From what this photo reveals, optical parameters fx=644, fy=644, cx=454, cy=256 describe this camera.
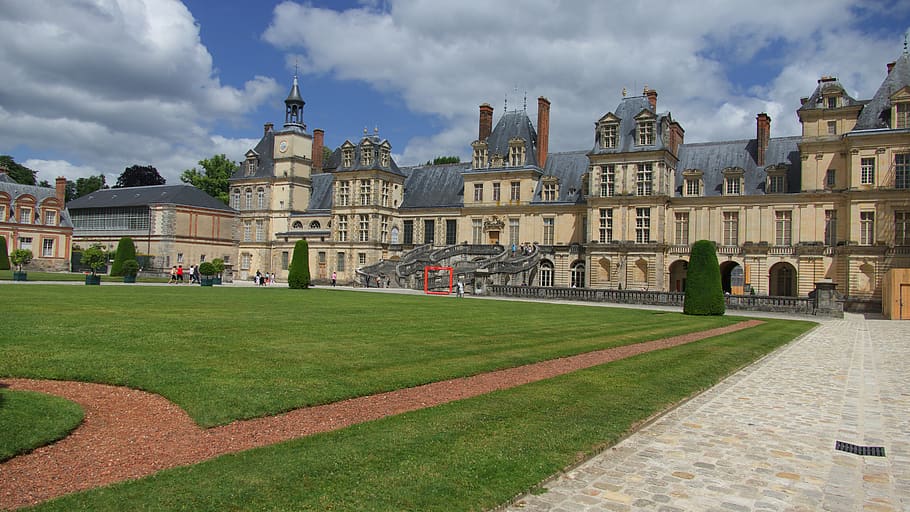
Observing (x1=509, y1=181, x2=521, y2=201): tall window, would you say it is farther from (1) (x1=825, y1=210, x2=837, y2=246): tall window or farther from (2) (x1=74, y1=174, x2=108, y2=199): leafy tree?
(2) (x1=74, y1=174, x2=108, y2=199): leafy tree

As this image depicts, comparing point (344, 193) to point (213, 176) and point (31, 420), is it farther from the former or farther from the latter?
point (31, 420)

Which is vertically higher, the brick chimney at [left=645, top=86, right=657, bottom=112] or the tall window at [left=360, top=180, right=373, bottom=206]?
the brick chimney at [left=645, top=86, right=657, bottom=112]

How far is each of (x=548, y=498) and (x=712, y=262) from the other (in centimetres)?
2447

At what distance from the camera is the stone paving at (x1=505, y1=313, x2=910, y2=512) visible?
5.60 meters

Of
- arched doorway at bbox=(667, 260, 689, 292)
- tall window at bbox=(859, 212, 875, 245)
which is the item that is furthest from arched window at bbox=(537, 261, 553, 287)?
tall window at bbox=(859, 212, 875, 245)

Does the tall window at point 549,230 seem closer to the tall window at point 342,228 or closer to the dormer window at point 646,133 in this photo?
the dormer window at point 646,133

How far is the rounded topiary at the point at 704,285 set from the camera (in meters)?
27.2

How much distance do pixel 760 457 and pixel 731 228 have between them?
37689 millimetres

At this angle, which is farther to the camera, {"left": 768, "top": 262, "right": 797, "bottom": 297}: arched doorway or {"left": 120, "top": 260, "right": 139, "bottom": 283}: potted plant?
{"left": 768, "top": 262, "right": 797, "bottom": 297}: arched doorway

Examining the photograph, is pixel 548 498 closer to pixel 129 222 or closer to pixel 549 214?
pixel 549 214

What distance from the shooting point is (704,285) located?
89.9 feet

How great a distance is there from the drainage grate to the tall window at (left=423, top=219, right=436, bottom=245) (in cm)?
4584

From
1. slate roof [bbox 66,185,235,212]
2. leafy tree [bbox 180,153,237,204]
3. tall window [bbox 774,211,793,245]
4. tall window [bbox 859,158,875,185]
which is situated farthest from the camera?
leafy tree [bbox 180,153,237,204]

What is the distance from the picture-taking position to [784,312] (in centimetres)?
3081
